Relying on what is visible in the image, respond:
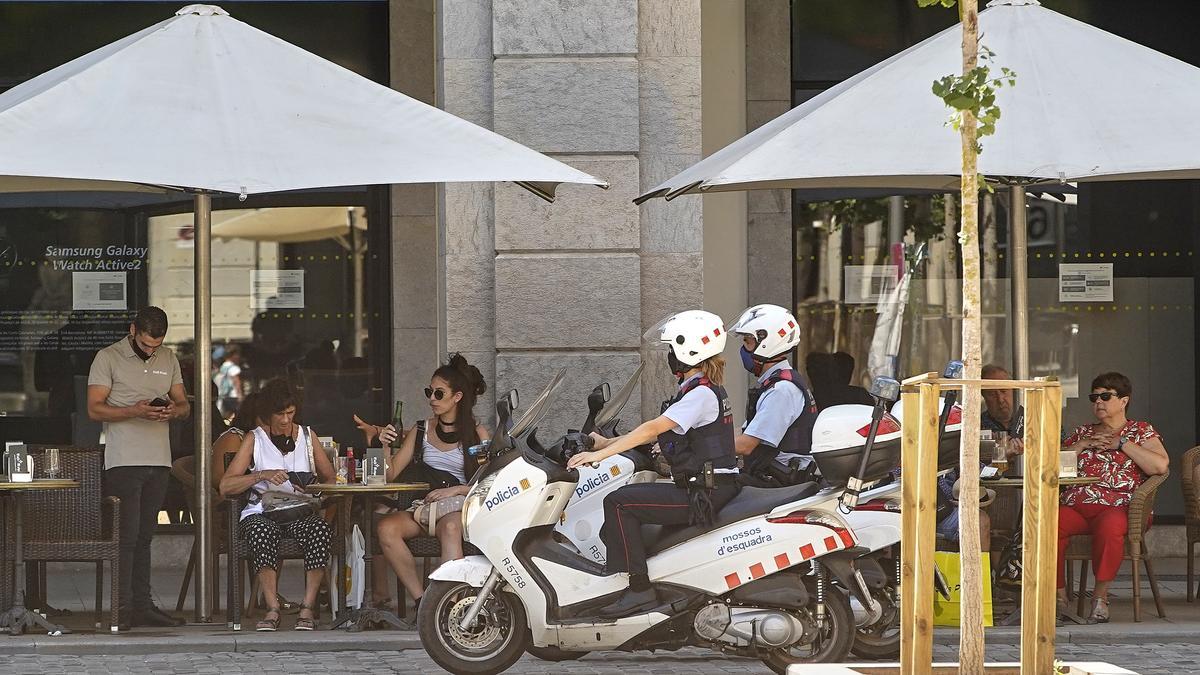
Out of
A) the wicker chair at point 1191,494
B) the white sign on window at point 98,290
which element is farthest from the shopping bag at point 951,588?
the white sign on window at point 98,290

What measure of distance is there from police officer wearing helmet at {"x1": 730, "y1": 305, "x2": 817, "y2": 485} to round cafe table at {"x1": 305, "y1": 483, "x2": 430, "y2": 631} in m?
1.89

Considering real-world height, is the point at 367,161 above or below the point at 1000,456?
above

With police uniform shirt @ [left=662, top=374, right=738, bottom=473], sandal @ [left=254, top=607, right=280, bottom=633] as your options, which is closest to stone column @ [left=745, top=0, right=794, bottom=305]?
sandal @ [left=254, top=607, right=280, bottom=633]

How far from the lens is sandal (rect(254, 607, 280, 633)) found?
8834 millimetres

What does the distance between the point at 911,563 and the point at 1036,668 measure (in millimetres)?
491

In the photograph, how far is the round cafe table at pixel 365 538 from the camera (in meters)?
8.87

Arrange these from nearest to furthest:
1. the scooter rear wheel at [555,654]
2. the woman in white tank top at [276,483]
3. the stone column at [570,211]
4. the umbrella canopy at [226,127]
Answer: the scooter rear wheel at [555,654] → the umbrella canopy at [226,127] → the woman in white tank top at [276,483] → the stone column at [570,211]

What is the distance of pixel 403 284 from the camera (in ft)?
39.1

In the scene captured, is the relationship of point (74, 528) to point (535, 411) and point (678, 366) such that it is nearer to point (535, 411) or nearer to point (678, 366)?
point (535, 411)

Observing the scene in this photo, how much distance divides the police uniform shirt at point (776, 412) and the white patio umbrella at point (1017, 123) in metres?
0.96

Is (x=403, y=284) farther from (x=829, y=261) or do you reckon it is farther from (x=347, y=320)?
(x=829, y=261)

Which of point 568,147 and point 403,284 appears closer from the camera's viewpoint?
point 568,147

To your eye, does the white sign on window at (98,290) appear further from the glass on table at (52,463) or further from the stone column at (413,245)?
the glass on table at (52,463)

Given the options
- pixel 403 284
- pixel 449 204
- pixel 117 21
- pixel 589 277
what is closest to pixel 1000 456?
pixel 589 277
